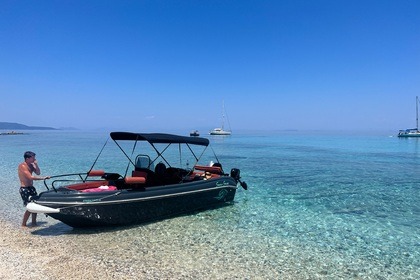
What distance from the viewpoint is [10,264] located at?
6.44m

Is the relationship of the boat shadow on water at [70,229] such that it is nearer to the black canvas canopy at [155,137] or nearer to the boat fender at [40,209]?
the boat fender at [40,209]

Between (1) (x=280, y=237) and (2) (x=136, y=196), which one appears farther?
(2) (x=136, y=196)

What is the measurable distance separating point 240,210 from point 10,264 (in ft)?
24.2

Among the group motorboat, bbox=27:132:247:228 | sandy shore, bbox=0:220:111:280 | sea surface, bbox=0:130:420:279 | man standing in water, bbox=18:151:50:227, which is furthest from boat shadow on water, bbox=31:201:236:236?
man standing in water, bbox=18:151:50:227

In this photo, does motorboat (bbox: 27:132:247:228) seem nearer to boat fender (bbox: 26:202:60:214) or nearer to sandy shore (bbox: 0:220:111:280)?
boat fender (bbox: 26:202:60:214)

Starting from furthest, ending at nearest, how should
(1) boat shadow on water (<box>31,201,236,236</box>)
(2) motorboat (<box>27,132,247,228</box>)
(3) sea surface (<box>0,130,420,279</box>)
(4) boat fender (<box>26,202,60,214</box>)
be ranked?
(1) boat shadow on water (<box>31,201,236,236</box>), (2) motorboat (<box>27,132,247,228</box>), (4) boat fender (<box>26,202,60,214</box>), (3) sea surface (<box>0,130,420,279</box>)

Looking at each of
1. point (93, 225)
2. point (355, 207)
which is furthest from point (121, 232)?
point (355, 207)

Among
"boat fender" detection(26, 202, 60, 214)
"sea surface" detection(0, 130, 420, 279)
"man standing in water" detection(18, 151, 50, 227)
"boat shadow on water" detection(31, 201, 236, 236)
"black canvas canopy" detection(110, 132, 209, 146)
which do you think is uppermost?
"black canvas canopy" detection(110, 132, 209, 146)

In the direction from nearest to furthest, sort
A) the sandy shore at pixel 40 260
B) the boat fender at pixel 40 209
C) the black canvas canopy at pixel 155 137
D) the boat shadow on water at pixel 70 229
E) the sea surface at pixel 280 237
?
the sandy shore at pixel 40 260
the sea surface at pixel 280 237
the boat fender at pixel 40 209
the boat shadow on water at pixel 70 229
the black canvas canopy at pixel 155 137

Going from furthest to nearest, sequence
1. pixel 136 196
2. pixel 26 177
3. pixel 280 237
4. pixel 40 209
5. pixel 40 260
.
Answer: pixel 136 196 < pixel 280 237 < pixel 26 177 < pixel 40 209 < pixel 40 260

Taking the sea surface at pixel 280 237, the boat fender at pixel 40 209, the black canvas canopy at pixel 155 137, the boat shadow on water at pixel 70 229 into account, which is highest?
the black canvas canopy at pixel 155 137

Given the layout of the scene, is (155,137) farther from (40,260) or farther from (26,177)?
(40,260)

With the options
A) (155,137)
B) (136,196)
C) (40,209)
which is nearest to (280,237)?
(136,196)

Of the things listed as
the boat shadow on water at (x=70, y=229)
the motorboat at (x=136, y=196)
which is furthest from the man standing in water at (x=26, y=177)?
the boat shadow on water at (x=70, y=229)
